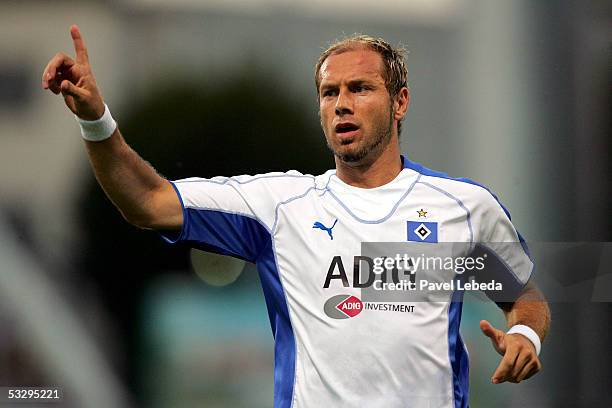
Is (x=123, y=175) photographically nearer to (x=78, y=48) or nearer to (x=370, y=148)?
(x=78, y=48)

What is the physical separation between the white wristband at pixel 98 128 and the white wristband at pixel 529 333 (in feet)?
4.72

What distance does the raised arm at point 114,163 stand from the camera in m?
2.25

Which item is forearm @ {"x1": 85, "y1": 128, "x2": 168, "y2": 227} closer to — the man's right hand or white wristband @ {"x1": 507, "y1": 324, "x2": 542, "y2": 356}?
the man's right hand

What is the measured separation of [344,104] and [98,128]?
865 mm

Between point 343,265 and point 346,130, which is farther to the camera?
point 346,130

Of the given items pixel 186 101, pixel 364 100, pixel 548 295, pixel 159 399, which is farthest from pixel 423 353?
pixel 186 101

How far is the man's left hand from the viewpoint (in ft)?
7.55

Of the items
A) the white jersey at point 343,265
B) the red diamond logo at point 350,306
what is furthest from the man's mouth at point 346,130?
the red diamond logo at point 350,306

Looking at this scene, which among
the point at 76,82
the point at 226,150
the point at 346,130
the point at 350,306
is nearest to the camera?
the point at 76,82

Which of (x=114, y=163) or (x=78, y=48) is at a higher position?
(x=78, y=48)

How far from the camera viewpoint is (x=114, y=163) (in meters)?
2.39

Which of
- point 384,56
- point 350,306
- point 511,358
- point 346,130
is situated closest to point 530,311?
point 511,358

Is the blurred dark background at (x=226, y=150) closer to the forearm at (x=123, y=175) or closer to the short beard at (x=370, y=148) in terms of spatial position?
the short beard at (x=370, y=148)

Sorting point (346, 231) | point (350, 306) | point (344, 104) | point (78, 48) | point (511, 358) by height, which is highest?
point (78, 48)
